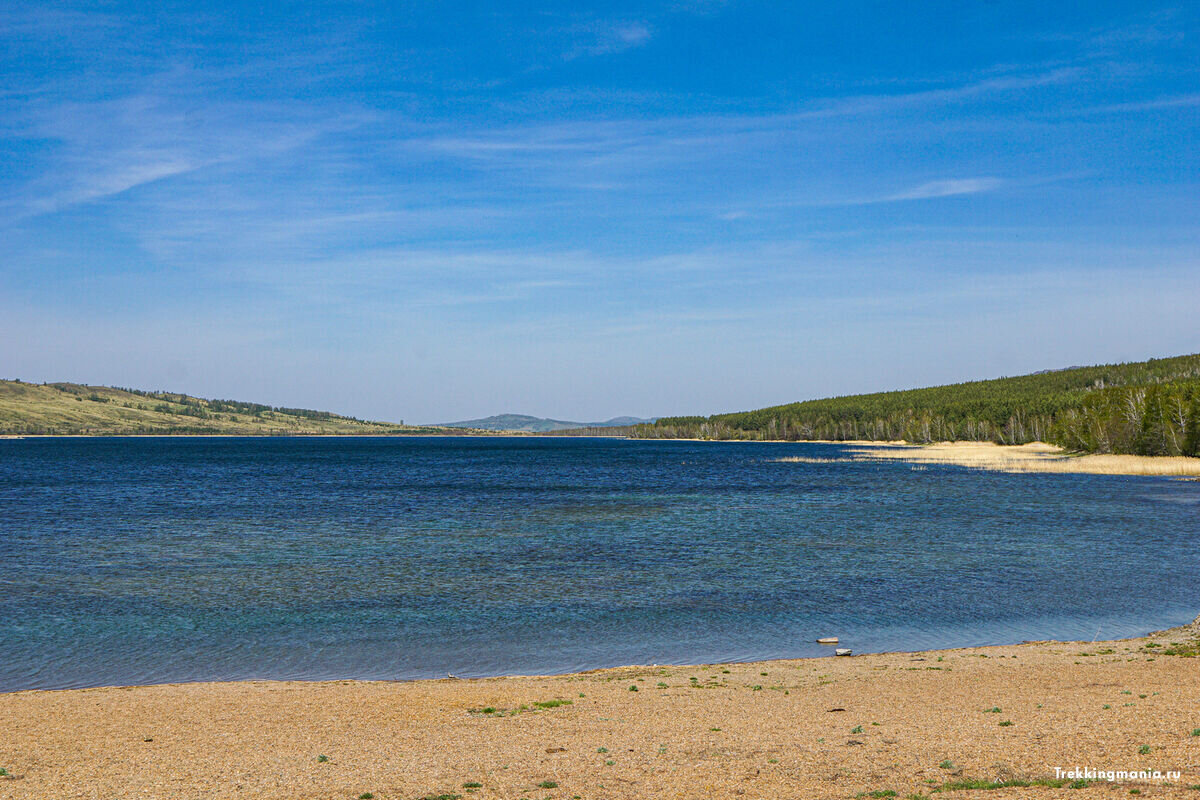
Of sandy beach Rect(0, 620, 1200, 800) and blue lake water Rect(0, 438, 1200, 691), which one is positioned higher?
sandy beach Rect(0, 620, 1200, 800)

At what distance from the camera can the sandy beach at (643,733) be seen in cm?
1367

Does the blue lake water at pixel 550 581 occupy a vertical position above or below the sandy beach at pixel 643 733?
below

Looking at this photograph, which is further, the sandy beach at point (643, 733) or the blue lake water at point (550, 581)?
the blue lake water at point (550, 581)

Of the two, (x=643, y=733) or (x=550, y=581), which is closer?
(x=643, y=733)

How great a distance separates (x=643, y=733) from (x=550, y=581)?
71.8 feet

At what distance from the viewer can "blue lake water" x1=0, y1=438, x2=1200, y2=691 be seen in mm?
27297

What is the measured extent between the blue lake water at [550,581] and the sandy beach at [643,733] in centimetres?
367

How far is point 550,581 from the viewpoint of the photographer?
3878cm

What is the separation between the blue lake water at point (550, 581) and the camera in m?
27.3

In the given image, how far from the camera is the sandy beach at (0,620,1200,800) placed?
44.9 ft

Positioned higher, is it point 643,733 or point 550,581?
point 643,733

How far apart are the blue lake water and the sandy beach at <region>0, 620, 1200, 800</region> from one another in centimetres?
367

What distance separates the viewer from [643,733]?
17.2 meters

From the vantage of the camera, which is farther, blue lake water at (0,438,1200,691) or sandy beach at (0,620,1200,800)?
blue lake water at (0,438,1200,691)
